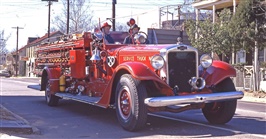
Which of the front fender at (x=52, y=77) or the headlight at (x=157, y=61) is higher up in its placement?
the headlight at (x=157, y=61)

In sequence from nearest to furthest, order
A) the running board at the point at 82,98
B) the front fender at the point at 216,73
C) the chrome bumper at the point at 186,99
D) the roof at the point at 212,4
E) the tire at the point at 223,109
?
the chrome bumper at the point at 186,99 < the front fender at the point at 216,73 < the tire at the point at 223,109 < the running board at the point at 82,98 < the roof at the point at 212,4

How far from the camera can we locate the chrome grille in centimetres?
775

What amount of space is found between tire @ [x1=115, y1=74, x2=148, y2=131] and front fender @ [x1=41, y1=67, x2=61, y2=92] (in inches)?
177

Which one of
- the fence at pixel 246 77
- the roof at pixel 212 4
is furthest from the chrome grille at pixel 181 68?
the roof at pixel 212 4

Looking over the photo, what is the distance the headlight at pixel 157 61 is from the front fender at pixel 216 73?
110 cm

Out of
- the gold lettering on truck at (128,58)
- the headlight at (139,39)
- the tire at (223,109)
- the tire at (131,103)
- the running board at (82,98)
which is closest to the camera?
the tire at (131,103)

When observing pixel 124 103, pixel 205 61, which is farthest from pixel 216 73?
pixel 124 103

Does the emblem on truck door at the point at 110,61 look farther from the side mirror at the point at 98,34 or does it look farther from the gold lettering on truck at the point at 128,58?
the side mirror at the point at 98,34

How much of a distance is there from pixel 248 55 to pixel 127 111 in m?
19.4

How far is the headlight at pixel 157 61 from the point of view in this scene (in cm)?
756

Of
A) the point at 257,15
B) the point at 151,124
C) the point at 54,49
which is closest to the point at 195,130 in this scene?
the point at 151,124

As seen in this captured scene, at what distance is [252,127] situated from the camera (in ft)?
26.6

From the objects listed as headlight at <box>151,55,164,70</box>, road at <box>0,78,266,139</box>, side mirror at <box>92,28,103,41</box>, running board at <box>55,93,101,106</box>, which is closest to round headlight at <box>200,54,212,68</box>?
headlight at <box>151,55,164,70</box>

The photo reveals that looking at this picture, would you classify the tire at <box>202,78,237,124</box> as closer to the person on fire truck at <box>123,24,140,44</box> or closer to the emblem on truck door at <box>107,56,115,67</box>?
the emblem on truck door at <box>107,56,115,67</box>
